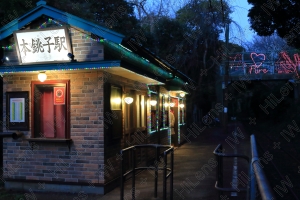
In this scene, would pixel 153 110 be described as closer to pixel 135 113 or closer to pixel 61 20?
pixel 135 113

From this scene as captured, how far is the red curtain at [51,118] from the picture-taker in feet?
27.3

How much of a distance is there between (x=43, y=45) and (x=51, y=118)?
1757mm

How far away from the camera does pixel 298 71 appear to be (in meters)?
24.7

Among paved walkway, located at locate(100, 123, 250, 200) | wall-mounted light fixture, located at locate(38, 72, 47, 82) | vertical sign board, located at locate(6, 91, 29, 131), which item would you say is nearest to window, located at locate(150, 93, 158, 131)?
paved walkway, located at locate(100, 123, 250, 200)

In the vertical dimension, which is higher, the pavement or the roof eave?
the roof eave

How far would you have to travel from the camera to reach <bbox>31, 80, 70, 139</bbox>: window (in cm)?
Answer: 820

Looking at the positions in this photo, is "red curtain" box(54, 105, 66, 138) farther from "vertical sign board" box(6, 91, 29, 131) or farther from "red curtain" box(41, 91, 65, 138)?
"vertical sign board" box(6, 91, 29, 131)

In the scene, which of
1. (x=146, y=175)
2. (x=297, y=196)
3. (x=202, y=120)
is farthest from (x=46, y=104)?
(x=202, y=120)

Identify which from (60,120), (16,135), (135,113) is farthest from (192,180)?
(16,135)

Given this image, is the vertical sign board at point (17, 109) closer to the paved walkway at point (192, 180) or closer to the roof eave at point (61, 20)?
the roof eave at point (61, 20)

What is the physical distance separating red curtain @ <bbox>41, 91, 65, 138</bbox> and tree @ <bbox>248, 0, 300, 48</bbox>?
7.74m

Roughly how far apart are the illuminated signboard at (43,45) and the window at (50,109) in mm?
643

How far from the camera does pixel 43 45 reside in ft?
25.8

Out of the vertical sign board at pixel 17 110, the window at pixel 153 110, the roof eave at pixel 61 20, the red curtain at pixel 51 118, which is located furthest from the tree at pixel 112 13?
the red curtain at pixel 51 118
